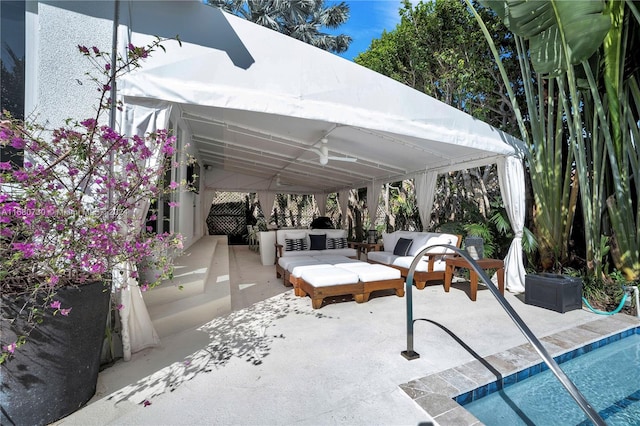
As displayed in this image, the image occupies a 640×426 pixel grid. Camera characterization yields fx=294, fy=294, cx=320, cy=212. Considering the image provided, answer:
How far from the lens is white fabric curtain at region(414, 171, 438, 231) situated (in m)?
7.92

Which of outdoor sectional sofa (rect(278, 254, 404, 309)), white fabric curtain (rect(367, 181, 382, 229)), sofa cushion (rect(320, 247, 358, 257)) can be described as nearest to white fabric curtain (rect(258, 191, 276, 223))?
white fabric curtain (rect(367, 181, 382, 229))

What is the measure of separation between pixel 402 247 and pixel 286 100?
452 centimetres

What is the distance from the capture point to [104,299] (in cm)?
224

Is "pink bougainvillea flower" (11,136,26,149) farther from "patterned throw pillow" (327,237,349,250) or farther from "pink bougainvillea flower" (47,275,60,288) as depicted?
"patterned throw pillow" (327,237,349,250)

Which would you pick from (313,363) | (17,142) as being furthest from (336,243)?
(17,142)

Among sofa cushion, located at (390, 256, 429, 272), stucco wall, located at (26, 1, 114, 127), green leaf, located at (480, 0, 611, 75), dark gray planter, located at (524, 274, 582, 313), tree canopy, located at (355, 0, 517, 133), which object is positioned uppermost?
tree canopy, located at (355, 0, 517, 133)

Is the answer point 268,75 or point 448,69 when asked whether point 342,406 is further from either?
point 448,69

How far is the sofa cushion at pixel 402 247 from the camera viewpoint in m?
6.68

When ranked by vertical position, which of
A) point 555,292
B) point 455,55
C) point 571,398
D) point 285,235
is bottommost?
point 571,398

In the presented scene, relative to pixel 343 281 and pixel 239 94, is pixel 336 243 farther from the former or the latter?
pixel 239 94

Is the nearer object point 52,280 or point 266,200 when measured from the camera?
point 52,280

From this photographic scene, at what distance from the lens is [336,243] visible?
25.5 ft

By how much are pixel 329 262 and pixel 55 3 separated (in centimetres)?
510

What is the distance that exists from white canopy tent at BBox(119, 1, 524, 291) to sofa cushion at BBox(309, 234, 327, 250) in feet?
6.80
